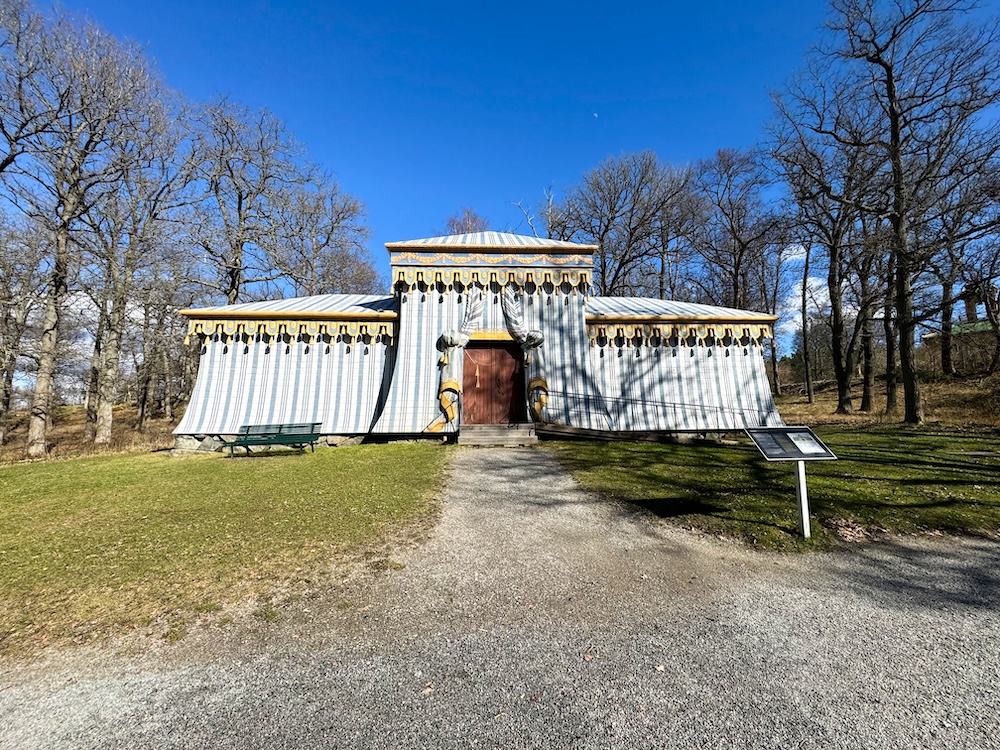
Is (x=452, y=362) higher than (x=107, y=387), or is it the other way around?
(x=452, y=362)

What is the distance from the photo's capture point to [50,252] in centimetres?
1363

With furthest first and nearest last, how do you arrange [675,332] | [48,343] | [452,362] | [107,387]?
[107,387] < [48,343] < [675,332] < [452,362]

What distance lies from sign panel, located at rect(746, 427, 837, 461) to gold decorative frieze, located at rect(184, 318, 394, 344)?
402 inches

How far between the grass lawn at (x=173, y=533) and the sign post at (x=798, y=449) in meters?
4.28

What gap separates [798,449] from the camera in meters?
4.43

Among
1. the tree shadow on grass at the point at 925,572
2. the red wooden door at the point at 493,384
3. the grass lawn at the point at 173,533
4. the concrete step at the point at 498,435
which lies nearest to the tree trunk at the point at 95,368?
the grass lawn at the point at 173,533

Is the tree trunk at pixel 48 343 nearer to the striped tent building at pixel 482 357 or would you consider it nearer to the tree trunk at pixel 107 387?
the tree trunk at pixel 107 387

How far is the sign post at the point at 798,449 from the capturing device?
434 cm

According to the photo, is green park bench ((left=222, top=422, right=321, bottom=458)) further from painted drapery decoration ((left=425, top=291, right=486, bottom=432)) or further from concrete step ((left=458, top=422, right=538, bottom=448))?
concrete step ((left=458, top=422, right=538, bottom=448))

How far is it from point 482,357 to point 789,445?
8788 millimetres

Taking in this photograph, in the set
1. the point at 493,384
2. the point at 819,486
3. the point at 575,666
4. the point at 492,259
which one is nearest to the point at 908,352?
the point at 819,486

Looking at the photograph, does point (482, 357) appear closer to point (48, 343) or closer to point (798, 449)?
point (798, 449)

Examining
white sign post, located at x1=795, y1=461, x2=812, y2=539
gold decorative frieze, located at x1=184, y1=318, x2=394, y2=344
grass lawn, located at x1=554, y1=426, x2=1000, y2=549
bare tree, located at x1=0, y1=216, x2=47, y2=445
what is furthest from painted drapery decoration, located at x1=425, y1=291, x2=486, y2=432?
bare tree, located at x1=0, y1=216, x2=47, y2=445

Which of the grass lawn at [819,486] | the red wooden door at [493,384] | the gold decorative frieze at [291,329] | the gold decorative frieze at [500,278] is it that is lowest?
the grass lawn at [819,486]
